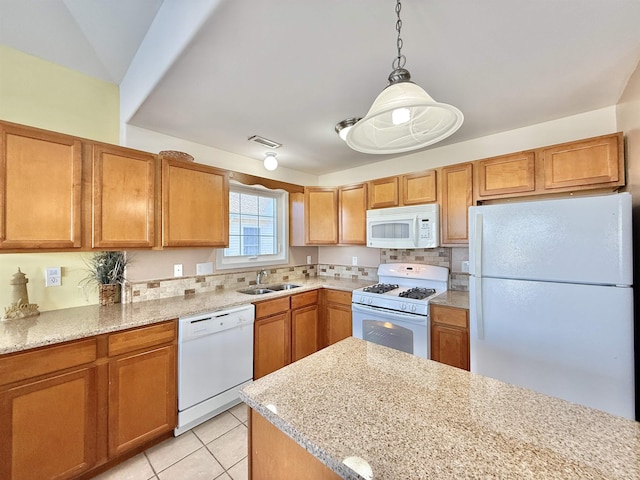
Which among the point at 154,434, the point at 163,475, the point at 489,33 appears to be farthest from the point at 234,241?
the point at 489,33

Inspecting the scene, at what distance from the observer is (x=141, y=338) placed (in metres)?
1.75

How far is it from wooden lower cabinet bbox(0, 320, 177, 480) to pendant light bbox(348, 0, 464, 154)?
1.82m

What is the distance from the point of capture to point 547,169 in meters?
2.04

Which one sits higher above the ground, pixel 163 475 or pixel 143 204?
pixel 143 204

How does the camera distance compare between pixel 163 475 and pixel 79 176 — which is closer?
pixel 163 475

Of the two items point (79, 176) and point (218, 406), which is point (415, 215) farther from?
point (79, 176)

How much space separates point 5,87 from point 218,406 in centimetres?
267

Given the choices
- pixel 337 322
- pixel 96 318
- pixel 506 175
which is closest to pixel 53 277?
pixel 96 318

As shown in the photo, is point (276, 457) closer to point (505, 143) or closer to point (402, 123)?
point (402, 123)

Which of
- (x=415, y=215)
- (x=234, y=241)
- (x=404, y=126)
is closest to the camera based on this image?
(x=404, y=126)

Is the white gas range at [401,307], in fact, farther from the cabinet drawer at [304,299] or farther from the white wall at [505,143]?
the white wall at [505,143]

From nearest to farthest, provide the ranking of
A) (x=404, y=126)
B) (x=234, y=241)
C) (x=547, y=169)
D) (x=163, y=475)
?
(x=404, y=126), (x=163, y=475), (x=547, y=169), (x=234, y=241)

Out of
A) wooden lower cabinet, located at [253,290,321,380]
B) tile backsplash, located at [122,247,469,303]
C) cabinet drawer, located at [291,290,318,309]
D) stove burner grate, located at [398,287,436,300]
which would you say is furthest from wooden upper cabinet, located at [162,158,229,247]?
stove burner grate, located at [398,287,436,300]

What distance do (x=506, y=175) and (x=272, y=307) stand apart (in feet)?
7.79
